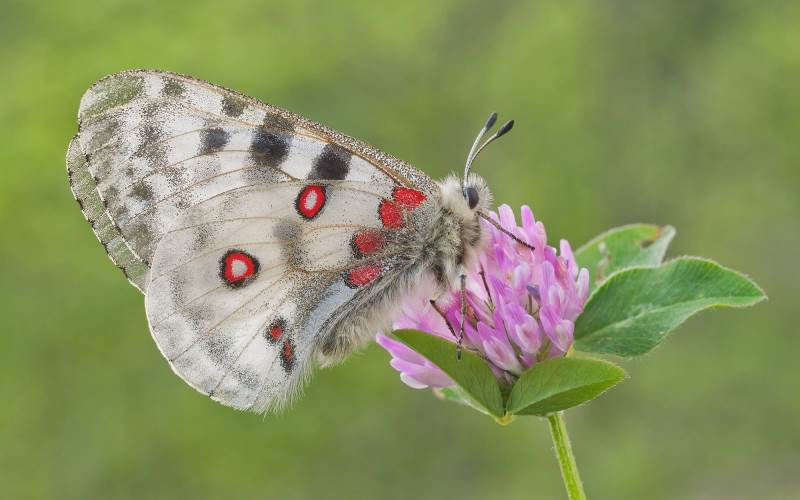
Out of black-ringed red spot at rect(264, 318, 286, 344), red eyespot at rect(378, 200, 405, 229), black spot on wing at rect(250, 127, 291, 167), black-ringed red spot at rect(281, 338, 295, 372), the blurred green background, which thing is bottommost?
black-ringed red spot at rect(281, 338, 295, 372)

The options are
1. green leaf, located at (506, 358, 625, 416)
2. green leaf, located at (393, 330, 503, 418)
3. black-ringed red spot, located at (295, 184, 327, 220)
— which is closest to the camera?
green leaf, located at (506, 358, 625, 416)

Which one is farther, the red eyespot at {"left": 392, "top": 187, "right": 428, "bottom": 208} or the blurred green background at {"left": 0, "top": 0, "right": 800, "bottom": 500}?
the blurred green background at {"left": 0, "top": 0, "right": 800, "bottom": 500}

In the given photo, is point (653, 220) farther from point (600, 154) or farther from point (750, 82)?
point (750, 82)

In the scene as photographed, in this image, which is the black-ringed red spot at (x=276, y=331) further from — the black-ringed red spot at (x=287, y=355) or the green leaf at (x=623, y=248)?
the green leaf at (x=623, y=248)

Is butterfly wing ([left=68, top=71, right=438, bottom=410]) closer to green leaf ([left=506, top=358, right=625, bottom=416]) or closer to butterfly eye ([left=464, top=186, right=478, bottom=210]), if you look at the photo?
butterfly eye ([left=464, top=186, right=478, bottom=210])

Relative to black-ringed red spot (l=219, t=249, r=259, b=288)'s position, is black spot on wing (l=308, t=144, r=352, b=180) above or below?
above

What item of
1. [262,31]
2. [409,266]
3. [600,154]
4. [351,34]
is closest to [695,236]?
[600,154]

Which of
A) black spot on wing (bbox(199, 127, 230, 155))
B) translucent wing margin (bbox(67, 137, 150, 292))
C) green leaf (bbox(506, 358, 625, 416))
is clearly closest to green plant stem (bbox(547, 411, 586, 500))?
green leaf (bbox(506, 358, 625, 416))
